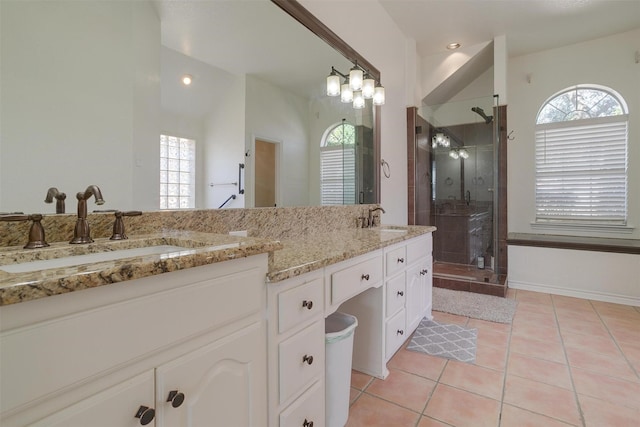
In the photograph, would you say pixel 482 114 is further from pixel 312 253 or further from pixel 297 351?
pixel 297 351

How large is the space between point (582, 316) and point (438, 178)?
2262 mm

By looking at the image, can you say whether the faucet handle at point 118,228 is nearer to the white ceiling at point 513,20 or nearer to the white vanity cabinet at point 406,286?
the white vanity cabinet at point 406,286

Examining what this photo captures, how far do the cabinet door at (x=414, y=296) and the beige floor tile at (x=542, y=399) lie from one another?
0.65 m

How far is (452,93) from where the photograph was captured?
4.68 m

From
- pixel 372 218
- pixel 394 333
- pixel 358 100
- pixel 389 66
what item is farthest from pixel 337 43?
pixel 394 333

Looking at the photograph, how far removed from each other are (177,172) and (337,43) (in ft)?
5.57

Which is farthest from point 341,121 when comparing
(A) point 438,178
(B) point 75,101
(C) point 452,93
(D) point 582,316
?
(C) point 452,93

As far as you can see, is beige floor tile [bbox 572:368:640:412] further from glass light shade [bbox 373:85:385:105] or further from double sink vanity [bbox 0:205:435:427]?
glass light shade [bbox 373:85:385:105]

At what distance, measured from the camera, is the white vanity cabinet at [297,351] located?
103cm

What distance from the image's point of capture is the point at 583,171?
155 inches

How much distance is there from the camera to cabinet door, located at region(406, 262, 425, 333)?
86.0 inches

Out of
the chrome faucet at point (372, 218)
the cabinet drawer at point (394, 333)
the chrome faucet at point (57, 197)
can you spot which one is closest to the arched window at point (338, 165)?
the chrome faucet at point (372, 218)

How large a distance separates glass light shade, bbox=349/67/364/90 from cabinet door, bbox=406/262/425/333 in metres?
1.49

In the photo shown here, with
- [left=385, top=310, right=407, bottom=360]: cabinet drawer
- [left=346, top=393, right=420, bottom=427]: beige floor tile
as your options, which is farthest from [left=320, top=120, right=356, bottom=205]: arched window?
[left=346, top=393, right=420, bottom=427]: beige floor tile
